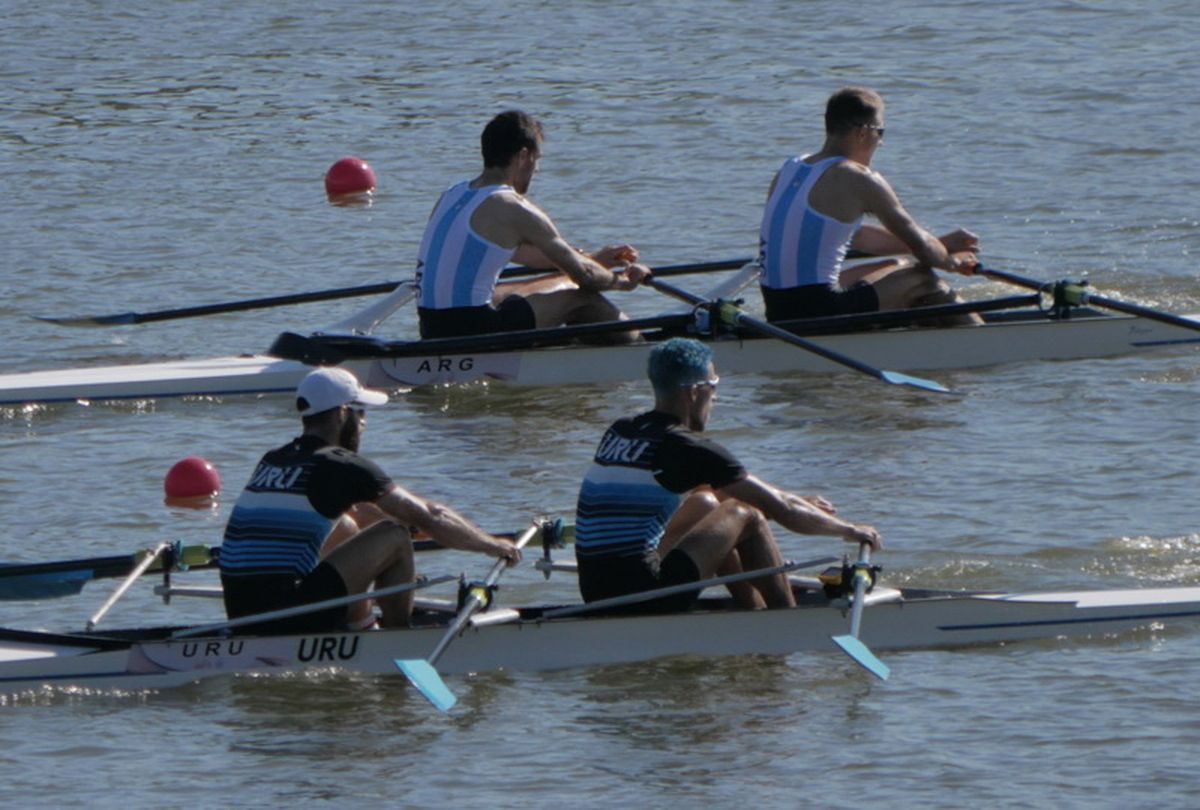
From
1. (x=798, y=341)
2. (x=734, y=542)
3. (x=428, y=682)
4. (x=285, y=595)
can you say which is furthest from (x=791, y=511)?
(x=798, y=341)

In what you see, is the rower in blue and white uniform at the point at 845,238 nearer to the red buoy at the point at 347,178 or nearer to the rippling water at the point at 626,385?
the rippling water at the point at 626,385

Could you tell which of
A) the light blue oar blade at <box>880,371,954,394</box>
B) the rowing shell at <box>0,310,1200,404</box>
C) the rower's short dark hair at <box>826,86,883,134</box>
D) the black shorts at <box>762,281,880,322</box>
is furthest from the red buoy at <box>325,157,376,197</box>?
the light blue oar blade at <box>880,371,954,394</box>

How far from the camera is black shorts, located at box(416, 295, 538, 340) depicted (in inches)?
542

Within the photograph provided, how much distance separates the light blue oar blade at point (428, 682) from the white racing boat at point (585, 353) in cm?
482

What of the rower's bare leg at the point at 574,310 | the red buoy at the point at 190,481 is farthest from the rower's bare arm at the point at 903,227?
the red buoy at the point at 190,481

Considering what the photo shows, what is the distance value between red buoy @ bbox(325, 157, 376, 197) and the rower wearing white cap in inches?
428

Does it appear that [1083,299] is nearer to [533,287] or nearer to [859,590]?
[533,287]

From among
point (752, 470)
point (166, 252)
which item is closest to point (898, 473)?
point (752, 470)

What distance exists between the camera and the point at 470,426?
44.1 ft

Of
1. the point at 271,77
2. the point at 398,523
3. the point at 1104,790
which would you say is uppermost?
the point at 271,77

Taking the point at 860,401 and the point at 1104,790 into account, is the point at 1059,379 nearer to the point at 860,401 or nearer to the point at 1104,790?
the point at 860,401

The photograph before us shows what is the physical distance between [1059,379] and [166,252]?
7190 mm

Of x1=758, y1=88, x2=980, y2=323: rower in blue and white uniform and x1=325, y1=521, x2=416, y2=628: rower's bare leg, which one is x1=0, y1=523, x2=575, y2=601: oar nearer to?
x1=325, y1=521, x2=416, y2=628: rower's bare leg

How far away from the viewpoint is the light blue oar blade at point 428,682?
8.71m
